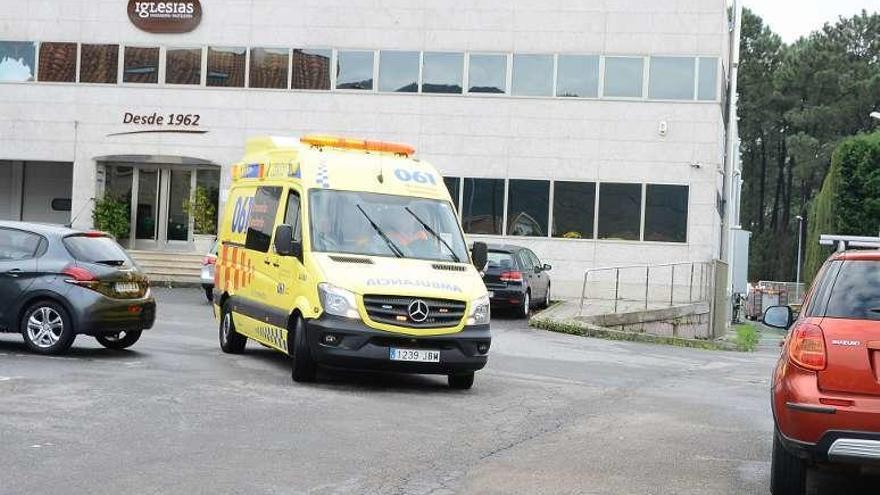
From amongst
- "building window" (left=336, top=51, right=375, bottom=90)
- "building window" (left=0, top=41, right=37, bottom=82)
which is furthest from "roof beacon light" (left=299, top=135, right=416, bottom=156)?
"building window" (left=0, top=41, right=37, bottom=82)

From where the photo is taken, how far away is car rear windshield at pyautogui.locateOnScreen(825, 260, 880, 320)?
23.8ft

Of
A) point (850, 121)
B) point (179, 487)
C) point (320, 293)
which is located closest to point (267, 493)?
point (179, 487)

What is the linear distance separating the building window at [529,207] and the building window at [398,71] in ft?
13.2

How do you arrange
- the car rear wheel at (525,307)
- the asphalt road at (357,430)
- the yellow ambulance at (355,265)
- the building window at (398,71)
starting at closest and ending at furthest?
the asphalt road at (357,430) < the yellow ambulance at (355,265) < the car rear wheel at (525,307) < the building window at (398,71)

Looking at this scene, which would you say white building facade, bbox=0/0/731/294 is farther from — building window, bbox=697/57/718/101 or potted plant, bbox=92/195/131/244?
potted plant, bbox=92/195/131/244

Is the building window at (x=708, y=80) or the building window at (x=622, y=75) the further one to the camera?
the building window at (x=622, y=75)

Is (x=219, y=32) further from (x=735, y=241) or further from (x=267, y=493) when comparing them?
(x=267, y=493)

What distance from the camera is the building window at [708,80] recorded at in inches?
1330

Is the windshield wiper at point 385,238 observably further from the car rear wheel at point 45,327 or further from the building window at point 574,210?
the building window at point 574,210

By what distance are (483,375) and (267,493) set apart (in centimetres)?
791

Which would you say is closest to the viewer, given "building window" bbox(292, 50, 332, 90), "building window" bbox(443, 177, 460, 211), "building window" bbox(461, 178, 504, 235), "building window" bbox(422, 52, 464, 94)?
"building window" bbox(461, 178, 504, 235)

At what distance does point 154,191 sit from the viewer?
37.5 m

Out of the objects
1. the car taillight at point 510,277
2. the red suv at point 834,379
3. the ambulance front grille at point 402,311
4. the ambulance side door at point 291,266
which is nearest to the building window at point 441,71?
the car taillight at point 510,277

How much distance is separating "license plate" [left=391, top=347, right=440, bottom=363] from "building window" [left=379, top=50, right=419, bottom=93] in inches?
915
